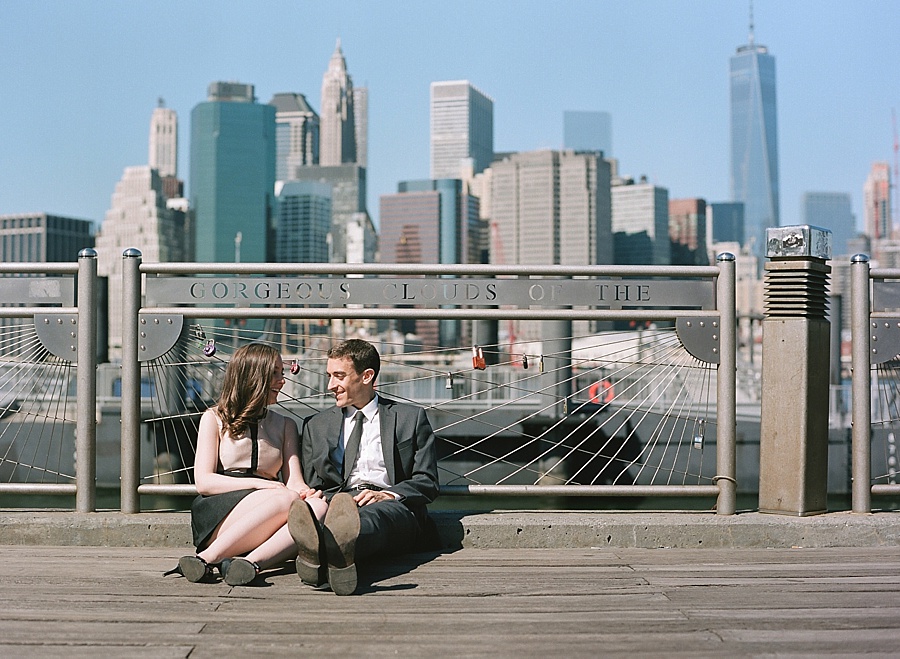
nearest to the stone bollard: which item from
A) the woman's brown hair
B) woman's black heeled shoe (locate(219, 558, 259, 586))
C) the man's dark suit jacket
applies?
the man's dark suit jacket

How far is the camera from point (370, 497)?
4.90 metres

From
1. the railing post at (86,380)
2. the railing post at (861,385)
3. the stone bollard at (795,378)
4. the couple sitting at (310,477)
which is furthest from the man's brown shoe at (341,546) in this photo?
the railing post at (861,385)

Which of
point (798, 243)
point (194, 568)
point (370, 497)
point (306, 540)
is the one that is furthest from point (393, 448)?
point (798, 243)

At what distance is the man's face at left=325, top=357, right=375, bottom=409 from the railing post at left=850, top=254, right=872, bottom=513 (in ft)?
8.53

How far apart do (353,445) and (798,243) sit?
8.28 feet

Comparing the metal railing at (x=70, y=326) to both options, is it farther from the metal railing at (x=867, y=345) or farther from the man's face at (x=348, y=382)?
the metal railing at (x=867, y=345)

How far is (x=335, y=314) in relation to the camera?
575 cm

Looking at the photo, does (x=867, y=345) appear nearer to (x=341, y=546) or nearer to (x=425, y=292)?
(x=425, y=292)

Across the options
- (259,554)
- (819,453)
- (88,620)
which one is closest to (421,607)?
(259,554)

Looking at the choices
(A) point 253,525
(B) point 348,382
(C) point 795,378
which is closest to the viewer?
(A) point 253,525

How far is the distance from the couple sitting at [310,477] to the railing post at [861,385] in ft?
7.72

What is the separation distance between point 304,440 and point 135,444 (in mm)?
1041

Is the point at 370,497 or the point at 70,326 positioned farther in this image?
the point at 70,326

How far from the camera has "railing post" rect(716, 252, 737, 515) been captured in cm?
570
